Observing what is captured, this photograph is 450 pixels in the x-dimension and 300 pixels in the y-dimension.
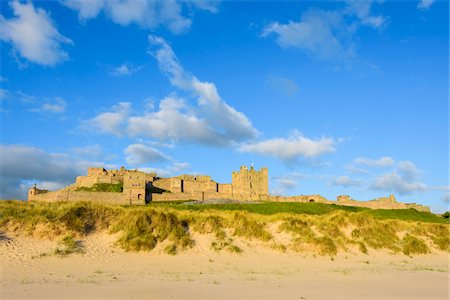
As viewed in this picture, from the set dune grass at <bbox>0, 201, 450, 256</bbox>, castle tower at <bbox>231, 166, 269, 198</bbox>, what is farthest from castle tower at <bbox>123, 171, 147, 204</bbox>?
dune grass at <bbox>0, 201, 450, 256</bbox>

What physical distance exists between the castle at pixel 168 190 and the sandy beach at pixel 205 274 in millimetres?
41402

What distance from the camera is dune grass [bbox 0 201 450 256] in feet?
51.7

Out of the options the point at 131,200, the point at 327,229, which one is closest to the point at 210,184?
the point at 131,200

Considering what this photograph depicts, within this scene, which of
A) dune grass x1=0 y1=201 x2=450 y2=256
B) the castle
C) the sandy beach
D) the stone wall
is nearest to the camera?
the sandy beach

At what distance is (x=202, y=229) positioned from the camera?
58.7 feet

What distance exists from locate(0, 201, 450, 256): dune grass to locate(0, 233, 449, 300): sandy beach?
18.4 inches

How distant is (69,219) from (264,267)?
8.63 meters

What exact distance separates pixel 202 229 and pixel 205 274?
5184 millimetres

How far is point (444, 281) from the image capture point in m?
13.1

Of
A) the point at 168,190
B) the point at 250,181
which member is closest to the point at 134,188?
the point at 168,190

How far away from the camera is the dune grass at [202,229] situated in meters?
15.8

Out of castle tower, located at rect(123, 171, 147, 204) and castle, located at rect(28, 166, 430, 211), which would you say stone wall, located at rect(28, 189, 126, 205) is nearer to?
castle, located at rect(28, 166, 430, 211)

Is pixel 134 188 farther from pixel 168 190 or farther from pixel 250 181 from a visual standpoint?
pixel 250 181

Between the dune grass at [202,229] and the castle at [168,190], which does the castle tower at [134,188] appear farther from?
the dune grass at [202,229]
